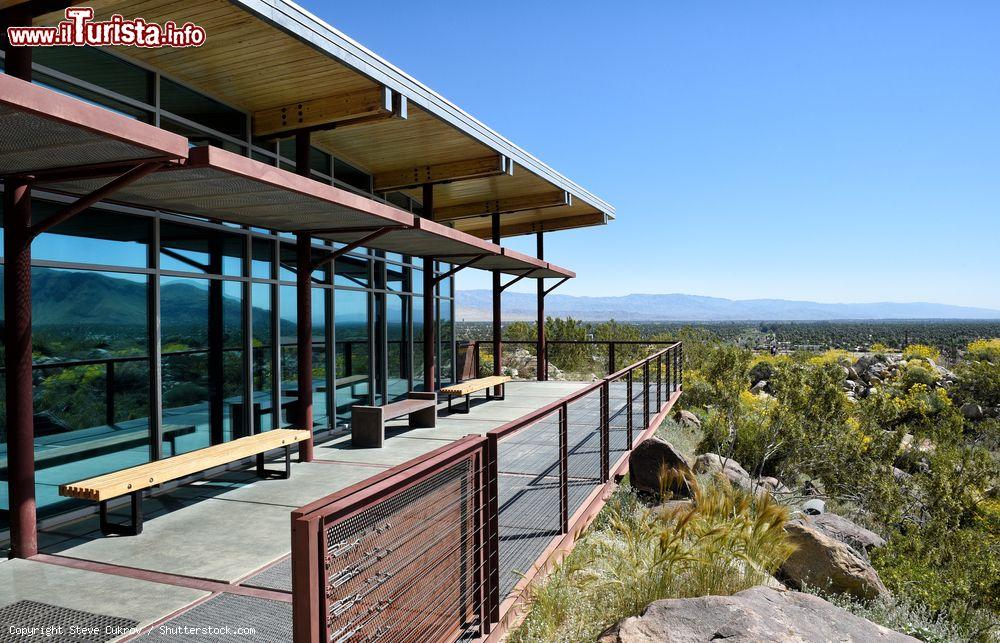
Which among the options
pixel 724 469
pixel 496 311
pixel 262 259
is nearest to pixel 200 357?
pixel 262 259

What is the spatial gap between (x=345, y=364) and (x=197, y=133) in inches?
172

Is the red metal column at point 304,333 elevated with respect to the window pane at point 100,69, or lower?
lower

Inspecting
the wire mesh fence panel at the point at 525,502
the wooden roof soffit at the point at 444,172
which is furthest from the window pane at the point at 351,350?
the wire mesh fence panel at the point at 525,502

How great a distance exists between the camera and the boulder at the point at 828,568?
643 centimetres

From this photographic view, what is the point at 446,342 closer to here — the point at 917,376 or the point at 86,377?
the point at 86,377

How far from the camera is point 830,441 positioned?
13734 millimetres

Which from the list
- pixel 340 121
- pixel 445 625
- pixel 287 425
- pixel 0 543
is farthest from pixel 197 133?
pixel 445 625

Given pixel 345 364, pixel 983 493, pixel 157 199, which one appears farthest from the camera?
pixel 983 493

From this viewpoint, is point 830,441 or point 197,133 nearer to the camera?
point 197,133

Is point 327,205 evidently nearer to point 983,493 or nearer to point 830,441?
point 830,441

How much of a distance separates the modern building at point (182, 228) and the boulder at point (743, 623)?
421 cm

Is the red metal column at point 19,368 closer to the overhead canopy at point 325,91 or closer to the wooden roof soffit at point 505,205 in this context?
the overhead canopy at point 325,91

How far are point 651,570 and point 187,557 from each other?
3.51 meters

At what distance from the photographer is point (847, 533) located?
891cm
